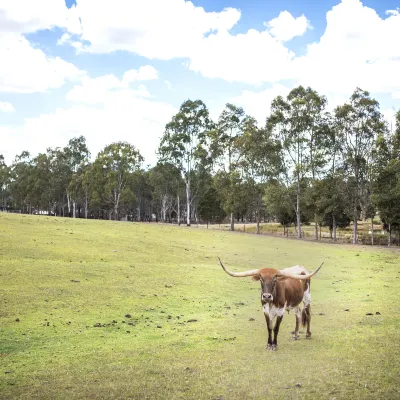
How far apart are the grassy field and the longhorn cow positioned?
660 mm

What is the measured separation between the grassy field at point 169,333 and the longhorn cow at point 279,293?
660 mm

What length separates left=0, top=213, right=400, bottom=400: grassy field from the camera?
32.0 feet

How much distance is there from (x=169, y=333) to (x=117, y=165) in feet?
269

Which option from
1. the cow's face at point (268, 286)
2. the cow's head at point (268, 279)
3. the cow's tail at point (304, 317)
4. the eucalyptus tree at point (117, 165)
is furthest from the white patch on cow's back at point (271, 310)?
the eucalyptus tree at point (117, 165)

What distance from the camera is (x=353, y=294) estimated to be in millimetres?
Result: 21875

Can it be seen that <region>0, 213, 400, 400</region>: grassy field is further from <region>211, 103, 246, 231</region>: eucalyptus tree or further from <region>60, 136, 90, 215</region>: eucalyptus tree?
<region>60, 136, 90, 215</region>: eucalyptus tree

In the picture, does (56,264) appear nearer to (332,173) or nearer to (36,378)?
(36,378)

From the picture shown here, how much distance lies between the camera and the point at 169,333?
1435 centimetres

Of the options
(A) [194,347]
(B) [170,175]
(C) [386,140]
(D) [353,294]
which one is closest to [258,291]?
(D) [353,294]

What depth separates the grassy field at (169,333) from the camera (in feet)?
32.0

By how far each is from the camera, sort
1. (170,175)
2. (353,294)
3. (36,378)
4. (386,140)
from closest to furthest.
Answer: (36,378)
(353,294)
(386,140)
(170,175)

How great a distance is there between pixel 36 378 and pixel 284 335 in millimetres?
7090

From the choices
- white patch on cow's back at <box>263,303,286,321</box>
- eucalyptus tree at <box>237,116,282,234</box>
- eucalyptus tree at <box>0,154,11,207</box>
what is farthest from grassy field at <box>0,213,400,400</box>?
eucalyptus tree at <box>0,154,11,207</box>

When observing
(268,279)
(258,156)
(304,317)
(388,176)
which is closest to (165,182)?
(258,156)
